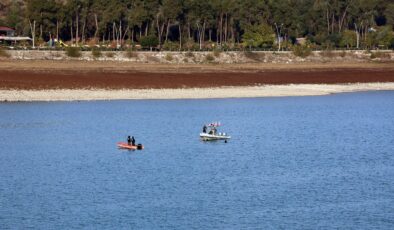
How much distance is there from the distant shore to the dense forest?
67.6ft

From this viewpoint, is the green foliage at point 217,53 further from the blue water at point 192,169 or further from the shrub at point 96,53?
the blue water at point 192,169

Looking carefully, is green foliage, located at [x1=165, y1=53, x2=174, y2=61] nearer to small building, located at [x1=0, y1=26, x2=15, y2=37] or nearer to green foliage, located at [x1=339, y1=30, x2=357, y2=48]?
small building, located at [x1=0, y1=26, x2=15, y2=37]

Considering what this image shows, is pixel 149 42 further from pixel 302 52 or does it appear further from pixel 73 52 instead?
pixel 302 52

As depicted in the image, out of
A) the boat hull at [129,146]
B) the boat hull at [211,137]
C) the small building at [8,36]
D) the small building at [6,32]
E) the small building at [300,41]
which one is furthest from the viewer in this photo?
the small building at [300,41]

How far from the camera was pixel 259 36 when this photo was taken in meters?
148

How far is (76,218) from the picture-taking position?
124ft

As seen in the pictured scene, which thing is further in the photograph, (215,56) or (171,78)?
(215,56)

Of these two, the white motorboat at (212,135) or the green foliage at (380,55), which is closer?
the white motorboat at (212,135)

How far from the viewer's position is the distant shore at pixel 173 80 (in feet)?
284

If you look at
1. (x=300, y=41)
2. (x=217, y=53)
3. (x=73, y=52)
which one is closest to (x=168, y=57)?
(x=217, y=53)

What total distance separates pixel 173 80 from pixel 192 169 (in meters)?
51.0

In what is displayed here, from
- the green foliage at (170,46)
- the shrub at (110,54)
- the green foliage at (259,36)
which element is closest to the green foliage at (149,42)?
the green foliage at (170,46)

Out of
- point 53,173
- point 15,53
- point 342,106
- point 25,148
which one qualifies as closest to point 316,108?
point 342,106

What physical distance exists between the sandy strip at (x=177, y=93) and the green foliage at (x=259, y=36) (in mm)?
44914
